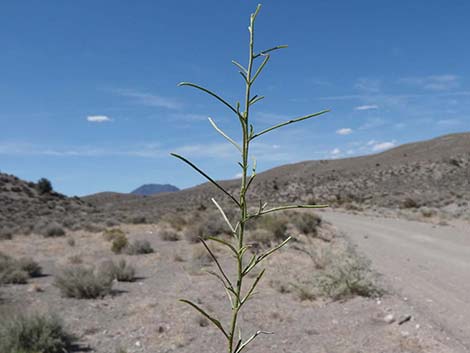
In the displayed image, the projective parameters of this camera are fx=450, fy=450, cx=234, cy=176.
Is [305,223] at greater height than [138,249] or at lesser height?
greater

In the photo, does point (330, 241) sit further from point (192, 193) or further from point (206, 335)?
point (192, 193)

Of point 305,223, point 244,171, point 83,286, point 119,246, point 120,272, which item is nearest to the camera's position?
point 244,171

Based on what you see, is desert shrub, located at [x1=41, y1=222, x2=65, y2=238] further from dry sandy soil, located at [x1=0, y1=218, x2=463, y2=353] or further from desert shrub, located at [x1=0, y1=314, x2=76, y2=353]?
desert shrub, located at [x1=0, y1=314, x2=76, y2=353]

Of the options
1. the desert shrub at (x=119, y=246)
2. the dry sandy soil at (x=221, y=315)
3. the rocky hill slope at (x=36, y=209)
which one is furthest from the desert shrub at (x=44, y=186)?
the dry sandy soil at (x=221, y=315)

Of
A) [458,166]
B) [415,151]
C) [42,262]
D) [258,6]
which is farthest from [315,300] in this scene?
[415,151]

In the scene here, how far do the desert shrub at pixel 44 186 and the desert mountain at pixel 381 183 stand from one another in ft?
32.9

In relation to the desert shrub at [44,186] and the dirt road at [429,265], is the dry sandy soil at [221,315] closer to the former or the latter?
the dirt road at [429,265]

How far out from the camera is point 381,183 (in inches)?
2517

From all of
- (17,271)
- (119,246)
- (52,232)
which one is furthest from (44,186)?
(17,271)

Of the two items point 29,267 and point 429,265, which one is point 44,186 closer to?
point 29,267

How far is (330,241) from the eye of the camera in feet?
64.4

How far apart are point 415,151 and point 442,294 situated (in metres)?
79.7

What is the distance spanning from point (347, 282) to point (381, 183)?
5714 cm

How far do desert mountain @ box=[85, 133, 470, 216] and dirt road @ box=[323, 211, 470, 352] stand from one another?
568 inches
